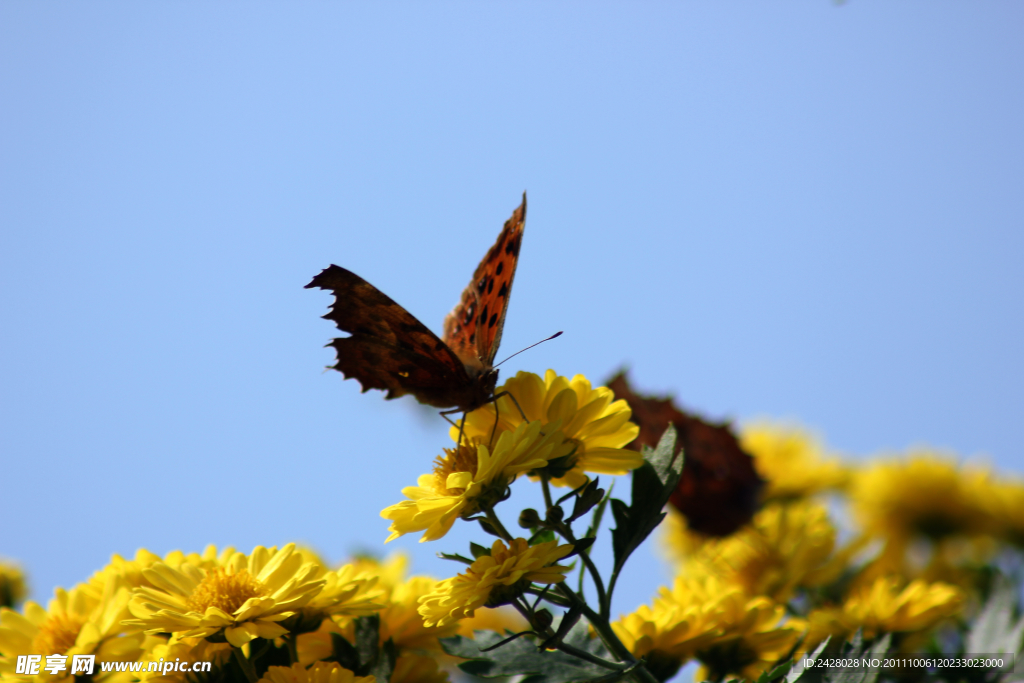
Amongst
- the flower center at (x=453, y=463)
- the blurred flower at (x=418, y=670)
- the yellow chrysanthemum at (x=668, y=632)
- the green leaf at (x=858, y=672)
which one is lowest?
the green leaf at (x=858, y=672)

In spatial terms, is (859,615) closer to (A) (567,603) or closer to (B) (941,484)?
(A) (567,603)

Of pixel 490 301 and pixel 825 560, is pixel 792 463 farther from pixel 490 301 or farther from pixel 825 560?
pixel 490 301

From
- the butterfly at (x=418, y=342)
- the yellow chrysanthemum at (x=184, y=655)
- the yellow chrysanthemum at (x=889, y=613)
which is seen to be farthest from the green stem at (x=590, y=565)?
the yellow chrysanthemum at (x=889, y=613)

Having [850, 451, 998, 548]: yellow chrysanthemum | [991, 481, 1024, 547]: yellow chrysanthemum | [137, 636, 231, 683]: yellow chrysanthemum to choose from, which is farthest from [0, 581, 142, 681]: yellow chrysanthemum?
[991, 481, 1024, 547]: yellow chrysanthemum

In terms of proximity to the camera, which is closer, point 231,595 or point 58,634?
point 231,595

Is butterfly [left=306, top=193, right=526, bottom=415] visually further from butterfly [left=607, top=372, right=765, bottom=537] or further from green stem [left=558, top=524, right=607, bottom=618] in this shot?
butterfly [left=607, top=372, right=765, bottom=537]

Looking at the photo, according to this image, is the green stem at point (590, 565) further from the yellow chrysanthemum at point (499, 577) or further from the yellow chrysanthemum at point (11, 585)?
the yellow chrysanthemum at point (11, 585)

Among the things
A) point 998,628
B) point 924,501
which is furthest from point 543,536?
point 924,501
